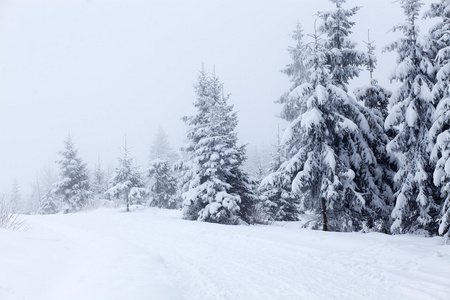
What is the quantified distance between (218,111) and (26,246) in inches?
536

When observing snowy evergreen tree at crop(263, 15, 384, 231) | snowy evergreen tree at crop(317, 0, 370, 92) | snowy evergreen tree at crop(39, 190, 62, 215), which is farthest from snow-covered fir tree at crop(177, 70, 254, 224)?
snowy evergreen tree at crop(39, 190, 62, 215)

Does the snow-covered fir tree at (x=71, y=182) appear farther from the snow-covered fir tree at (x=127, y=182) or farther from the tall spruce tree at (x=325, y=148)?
the tall spruce tree at (x=325, y=148)

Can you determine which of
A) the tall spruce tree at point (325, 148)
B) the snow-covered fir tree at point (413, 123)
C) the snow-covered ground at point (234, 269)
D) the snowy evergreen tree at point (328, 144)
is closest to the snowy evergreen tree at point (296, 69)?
the snowy evergreen tree at point (328, 144)

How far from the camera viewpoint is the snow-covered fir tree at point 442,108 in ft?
30.5

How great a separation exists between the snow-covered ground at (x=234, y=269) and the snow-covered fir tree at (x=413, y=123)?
7.28 feet

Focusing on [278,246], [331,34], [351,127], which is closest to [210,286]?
[278,246]

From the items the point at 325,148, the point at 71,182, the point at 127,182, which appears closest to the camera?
the point at 325,148

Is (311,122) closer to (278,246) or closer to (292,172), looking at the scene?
(292,172)

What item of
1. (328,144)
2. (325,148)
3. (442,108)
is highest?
(442,108)

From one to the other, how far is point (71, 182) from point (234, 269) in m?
31.4

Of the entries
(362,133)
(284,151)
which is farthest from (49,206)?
(362,133)

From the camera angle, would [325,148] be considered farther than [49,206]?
No

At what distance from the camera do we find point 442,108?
9805 mm

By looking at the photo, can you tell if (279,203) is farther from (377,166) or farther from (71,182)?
(71,182)
